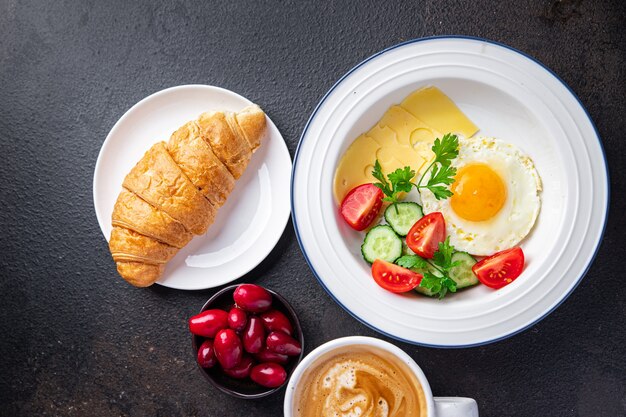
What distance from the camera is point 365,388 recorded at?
7.97 ft

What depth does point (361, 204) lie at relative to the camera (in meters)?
2.79

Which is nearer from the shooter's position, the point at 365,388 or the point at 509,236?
the point at 365,388

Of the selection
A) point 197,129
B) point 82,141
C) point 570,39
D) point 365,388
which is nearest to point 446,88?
point 570,39

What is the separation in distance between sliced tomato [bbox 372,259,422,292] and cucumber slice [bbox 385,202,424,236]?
0.62ft

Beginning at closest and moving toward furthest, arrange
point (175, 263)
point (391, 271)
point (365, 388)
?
point (365, 388) < point (391, 271) < point (175, 263)

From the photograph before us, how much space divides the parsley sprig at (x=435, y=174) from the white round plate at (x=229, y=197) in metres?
0.48

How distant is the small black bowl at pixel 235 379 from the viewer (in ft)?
9.00

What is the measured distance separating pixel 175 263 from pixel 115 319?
1.57ft

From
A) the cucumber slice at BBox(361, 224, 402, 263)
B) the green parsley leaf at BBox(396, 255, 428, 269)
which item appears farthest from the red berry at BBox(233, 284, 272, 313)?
the green parsley leaf at BBox(396, 255, 428, 269)

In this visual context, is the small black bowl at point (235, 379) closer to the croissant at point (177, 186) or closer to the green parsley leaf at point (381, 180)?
the croissant at point (177, 186)

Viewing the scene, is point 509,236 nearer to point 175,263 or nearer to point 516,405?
point 516,405

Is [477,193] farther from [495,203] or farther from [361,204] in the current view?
[361,204]

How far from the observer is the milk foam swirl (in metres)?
2.41

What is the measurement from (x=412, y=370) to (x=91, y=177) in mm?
1892
